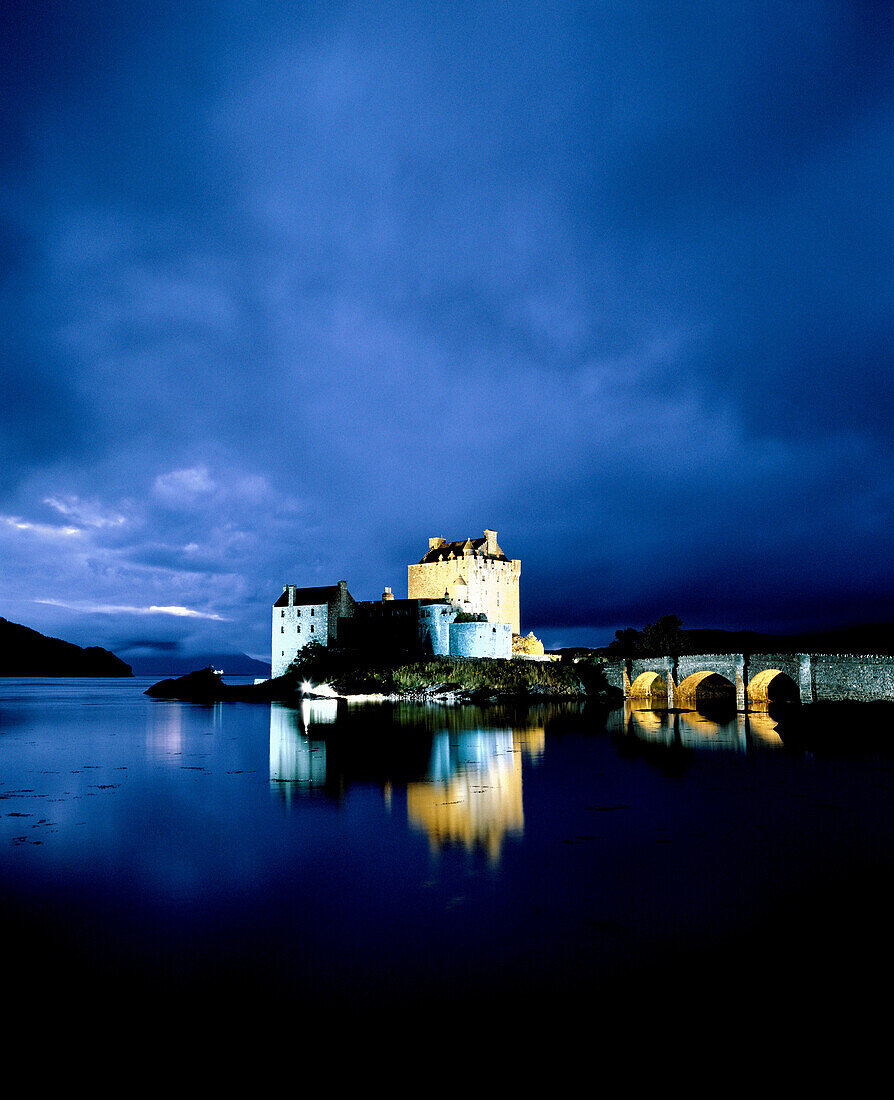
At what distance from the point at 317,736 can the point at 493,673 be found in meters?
28.6

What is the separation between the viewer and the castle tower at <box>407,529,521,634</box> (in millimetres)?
72062

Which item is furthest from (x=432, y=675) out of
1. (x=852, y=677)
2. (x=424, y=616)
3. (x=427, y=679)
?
(x=852, y=677)

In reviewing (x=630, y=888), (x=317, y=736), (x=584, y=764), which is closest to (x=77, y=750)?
(x=317, y=736)

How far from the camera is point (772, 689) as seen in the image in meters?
75.4

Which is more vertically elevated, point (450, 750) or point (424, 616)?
point (424, 616)

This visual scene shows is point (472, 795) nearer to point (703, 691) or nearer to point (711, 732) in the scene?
point (711, 732)

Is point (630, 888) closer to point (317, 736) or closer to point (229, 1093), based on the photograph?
point (229, 1093)

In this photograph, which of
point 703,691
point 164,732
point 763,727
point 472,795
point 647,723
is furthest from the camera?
point 703,691

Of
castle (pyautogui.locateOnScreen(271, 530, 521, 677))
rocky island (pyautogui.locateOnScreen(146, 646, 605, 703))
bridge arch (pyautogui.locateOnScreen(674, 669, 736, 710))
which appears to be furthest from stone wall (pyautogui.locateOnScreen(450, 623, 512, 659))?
bridge arch (pyautogui.locateOnScreen(674, 669, 736, 710))

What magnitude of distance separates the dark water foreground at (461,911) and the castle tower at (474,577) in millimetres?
48210

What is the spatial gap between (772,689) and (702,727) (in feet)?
136

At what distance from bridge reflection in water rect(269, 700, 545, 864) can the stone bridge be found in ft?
65.1

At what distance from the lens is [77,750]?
31.9 m

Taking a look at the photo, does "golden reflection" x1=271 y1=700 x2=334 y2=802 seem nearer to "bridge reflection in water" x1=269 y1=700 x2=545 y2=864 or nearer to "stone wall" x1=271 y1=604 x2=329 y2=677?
"bridge reflection in water" x1=269 y1=700 x2=545 y2=864
